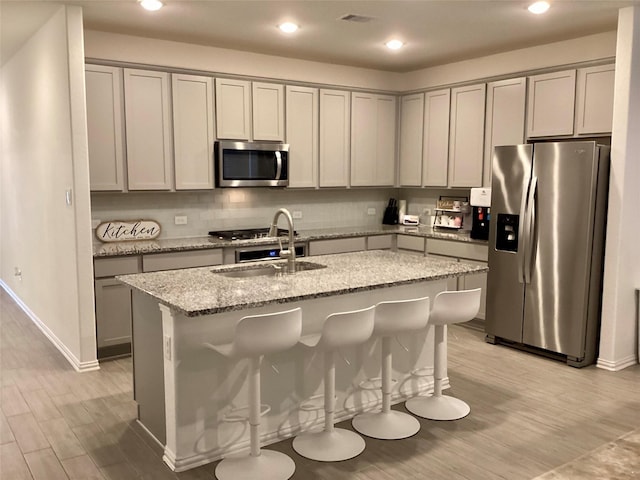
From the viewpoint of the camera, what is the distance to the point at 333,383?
3.06 meters

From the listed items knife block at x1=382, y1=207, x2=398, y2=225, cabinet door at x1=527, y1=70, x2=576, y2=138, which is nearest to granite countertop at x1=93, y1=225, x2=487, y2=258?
knife block at x1=382, y1=207, x2=398, y2=225

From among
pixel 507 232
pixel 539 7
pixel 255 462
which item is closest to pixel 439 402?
pixel 255 462

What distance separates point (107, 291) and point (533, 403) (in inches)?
128

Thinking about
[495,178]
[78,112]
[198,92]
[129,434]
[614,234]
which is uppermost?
[198,92]

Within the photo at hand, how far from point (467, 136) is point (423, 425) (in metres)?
3.41

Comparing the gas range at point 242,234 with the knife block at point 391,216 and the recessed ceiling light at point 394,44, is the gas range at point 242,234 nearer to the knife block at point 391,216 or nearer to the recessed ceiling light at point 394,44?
the knife block at point 391,216

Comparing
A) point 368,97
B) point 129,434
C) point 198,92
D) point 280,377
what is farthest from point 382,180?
point 129,434

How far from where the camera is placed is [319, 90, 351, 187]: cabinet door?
6.02m

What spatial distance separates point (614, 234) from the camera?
430cm

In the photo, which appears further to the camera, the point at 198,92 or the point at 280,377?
the point at 198,92

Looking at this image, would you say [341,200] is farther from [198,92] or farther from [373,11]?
[373,11]

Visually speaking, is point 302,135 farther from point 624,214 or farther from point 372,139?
point 624,214

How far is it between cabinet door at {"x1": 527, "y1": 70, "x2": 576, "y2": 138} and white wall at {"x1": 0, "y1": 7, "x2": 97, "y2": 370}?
153 inches

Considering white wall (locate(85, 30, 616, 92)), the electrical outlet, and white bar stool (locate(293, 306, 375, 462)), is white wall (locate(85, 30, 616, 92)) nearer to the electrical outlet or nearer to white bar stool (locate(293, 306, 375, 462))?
the electrical outlet
